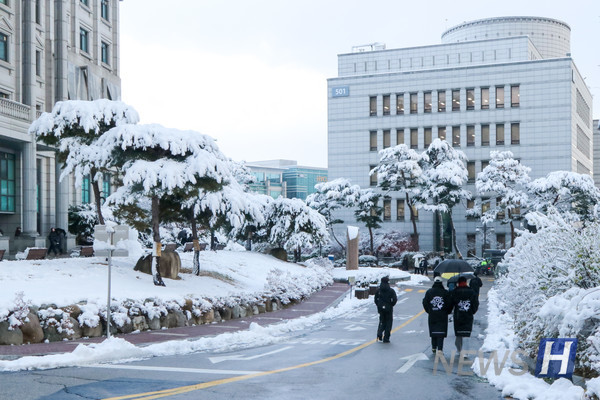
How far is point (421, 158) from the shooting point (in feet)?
211

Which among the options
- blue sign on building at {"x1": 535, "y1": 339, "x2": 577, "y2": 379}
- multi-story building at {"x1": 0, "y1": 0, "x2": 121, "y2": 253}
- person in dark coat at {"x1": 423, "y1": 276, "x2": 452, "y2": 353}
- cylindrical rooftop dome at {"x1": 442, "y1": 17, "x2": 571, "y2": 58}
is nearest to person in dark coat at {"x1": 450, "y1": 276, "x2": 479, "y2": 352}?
person in dark coat at {"x1": 423, "y1": 276, "x2": 452, "y2": 353}

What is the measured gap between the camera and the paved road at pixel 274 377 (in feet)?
35.7

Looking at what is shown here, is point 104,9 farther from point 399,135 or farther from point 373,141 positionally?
point 399,135

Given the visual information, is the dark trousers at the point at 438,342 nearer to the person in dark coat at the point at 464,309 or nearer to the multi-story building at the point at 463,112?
the person in dark coat at the point at 464,309

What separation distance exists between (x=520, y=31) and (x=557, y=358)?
98.1m

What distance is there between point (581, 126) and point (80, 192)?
57.3 metres

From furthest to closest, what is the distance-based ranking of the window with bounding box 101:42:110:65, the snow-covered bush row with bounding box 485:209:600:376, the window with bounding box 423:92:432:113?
the window with bounding box 423:92:432:113 < the window with bounding box 101:42:110:65 < the snow-covered bush row with bounding box 485:209:600:376

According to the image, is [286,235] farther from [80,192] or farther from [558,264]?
[558,264]

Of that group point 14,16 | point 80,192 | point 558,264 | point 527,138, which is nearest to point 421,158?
point 527,138

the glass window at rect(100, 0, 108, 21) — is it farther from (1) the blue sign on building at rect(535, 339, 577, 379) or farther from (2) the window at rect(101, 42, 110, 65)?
(1) the blue sign on building at rect(535, 339, 577, 379)

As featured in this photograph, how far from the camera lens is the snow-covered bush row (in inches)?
457

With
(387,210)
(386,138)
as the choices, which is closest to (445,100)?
(386,138)

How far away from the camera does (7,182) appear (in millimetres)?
42312

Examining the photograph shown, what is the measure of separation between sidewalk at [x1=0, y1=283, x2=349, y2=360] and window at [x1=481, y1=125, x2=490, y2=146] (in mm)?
Answer: 43908
